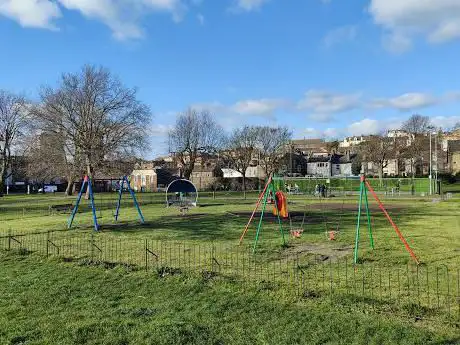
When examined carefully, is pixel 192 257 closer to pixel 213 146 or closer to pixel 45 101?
pixel 45 101

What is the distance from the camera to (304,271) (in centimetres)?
1040

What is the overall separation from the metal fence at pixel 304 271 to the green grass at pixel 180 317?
639 millimetres

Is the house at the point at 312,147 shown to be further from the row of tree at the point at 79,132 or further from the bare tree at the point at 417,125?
the row of tree at the point at 79,132

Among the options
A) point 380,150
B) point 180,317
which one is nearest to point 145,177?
point 380,150

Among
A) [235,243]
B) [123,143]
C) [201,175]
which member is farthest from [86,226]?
[201,175]

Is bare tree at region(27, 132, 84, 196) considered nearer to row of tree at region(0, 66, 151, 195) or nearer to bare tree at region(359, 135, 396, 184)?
row of tree at region(0, 66, 151, 195)

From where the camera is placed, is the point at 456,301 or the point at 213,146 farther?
the point at 213,146

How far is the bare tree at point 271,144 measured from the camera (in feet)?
284

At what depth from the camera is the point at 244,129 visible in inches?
3410

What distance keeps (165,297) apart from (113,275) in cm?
228

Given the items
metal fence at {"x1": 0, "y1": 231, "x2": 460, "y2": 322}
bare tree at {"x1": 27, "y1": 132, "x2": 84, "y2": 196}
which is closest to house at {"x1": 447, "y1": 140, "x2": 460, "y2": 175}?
bare tree at {"x1": 27, "y1": 132, "x2": 84, "y2": 196}

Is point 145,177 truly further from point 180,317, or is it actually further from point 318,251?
point 180,317

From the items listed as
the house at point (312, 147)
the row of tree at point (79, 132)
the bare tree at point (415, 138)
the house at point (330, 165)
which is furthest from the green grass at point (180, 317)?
the house at point (312, 147)

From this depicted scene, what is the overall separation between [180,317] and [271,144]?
266 ft
